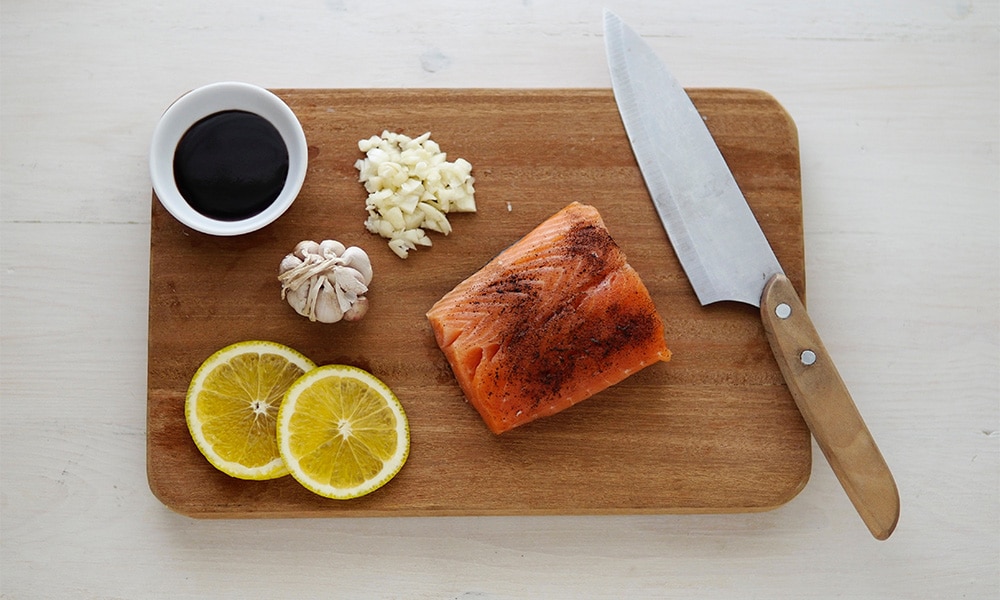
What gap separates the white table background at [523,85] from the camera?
2154 mm

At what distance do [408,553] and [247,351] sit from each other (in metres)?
0.70

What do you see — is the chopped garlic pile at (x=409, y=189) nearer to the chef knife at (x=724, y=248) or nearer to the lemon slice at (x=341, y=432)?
the lemon slice at (x=341, y=432)

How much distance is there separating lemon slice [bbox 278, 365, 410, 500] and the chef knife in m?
0.88

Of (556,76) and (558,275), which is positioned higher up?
(556,76)

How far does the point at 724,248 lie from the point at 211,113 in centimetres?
137

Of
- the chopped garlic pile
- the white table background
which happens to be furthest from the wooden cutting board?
the white table background

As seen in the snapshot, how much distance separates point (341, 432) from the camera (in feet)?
6.48

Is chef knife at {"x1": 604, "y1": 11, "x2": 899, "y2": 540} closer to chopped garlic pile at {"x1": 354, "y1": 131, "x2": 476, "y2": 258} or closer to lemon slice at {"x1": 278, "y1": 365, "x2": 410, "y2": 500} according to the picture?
chopped garlic pile at {"x1": 354, "y1": 131, "x2": 476, "y2": 258}

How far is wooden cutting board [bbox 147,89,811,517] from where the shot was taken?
2066 millimetres

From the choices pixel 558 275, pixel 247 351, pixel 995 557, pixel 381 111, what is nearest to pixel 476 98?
pixel 381 111

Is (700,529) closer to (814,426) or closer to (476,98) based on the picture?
(814,426)

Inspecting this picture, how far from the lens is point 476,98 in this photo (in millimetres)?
2135

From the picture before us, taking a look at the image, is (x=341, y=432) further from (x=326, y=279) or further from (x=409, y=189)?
(x=409, y=189)

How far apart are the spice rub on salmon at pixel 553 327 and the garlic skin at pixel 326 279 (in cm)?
24
